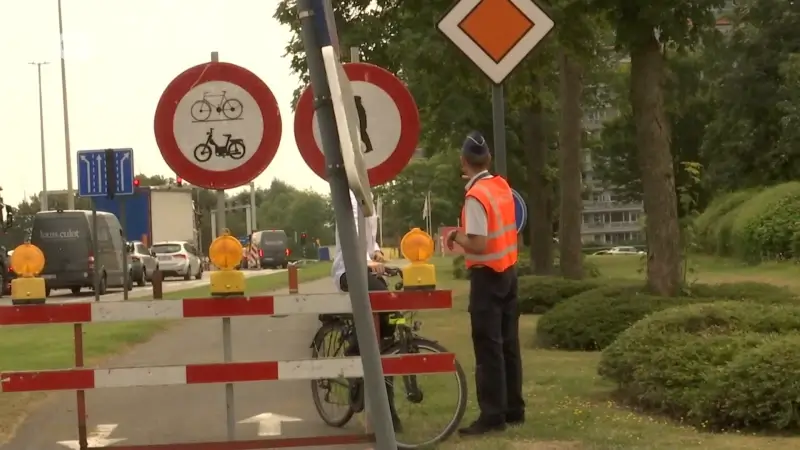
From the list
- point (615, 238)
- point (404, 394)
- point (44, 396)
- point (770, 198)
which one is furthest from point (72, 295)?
point (615, 238)

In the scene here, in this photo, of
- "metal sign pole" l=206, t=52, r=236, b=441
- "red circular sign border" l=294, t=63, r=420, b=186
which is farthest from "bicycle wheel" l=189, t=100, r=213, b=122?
"red circular sign border" l=294, t=63, r=420, b=186

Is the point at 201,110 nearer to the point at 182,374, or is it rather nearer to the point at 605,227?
the point at 182,374

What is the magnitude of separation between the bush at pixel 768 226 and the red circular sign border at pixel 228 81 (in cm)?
3085

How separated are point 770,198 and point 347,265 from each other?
3761cm

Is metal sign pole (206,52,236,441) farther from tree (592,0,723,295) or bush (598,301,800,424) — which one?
tree (592,0,723,295)

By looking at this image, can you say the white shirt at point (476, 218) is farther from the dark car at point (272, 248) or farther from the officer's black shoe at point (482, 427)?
the dark car at point (272, 248)

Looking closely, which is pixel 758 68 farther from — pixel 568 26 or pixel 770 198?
pixel 568 26

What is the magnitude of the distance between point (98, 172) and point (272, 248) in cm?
A: 5235

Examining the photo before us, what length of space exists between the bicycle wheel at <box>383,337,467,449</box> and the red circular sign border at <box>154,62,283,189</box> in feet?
4.61

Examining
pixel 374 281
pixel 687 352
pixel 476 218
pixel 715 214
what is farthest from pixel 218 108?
pixel 715 214

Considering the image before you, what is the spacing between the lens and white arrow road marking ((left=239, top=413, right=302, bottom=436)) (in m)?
8.41

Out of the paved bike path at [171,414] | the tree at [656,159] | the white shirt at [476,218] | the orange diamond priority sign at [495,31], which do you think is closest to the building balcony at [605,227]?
the tree at [656,159]

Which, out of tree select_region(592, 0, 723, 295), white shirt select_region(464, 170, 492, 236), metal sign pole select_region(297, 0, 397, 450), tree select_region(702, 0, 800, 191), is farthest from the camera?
tree select_region(702, 0, 800, 191)

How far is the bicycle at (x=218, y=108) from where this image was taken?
6.77 m
